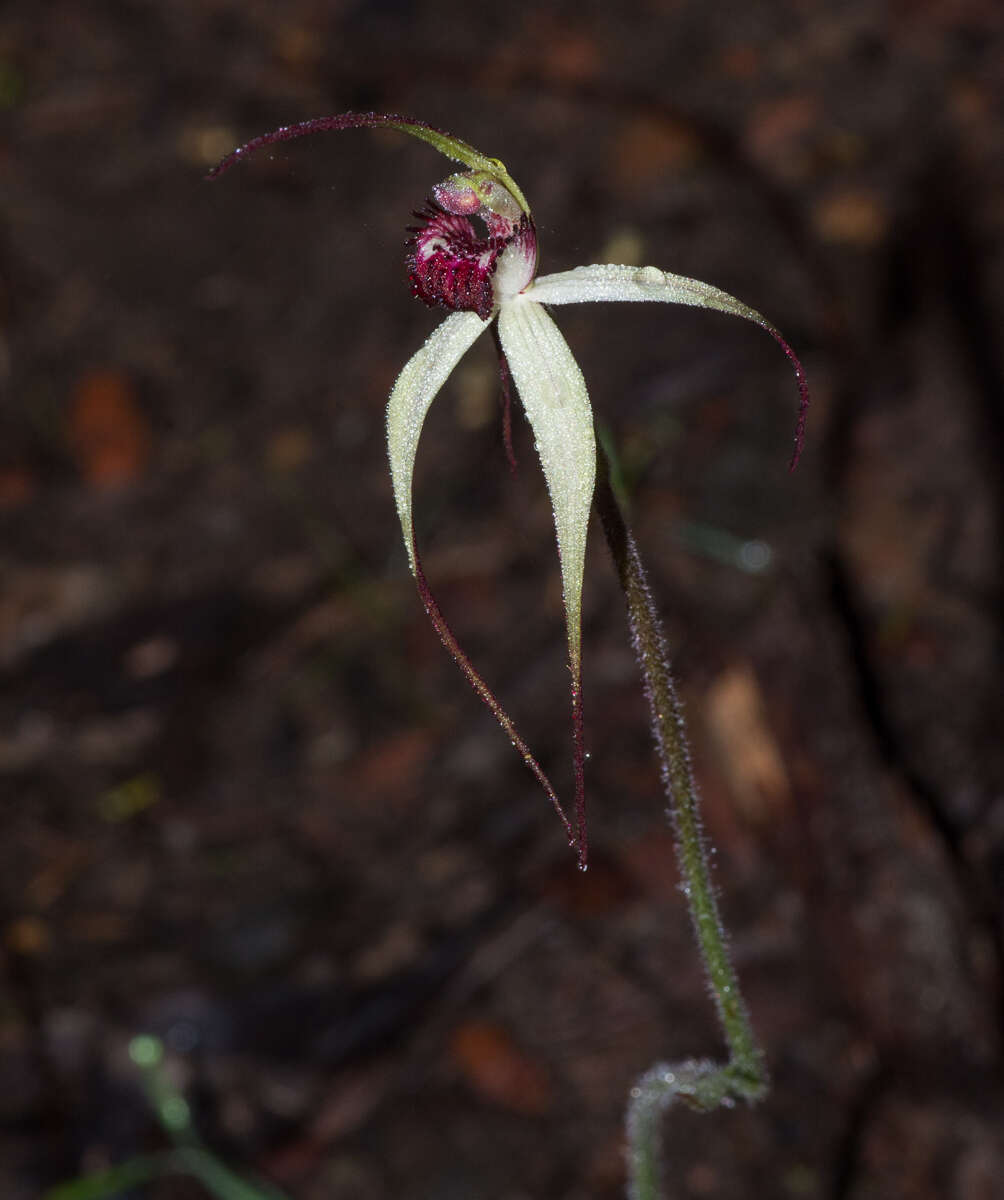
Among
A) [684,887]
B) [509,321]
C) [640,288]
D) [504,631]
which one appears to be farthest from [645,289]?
[504,631]

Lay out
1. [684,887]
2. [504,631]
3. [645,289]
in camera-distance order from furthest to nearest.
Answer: [504,631]
[684,887]
[645,289]

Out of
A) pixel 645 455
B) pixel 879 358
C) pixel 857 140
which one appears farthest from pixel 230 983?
pixel 857 140

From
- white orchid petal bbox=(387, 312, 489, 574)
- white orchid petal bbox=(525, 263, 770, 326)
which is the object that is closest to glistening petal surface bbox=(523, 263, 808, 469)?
white orchid petal bbox=(525, 263, 770, 326)

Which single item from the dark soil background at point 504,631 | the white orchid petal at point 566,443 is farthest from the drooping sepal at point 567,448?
the dark soil background at point 504,631

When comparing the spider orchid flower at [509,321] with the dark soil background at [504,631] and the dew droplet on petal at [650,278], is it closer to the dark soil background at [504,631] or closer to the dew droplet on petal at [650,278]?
the dew droplet on petal at [650,278]

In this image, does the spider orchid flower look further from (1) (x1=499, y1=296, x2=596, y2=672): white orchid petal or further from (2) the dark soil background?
(2) the dark soil background

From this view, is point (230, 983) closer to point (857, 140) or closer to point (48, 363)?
point (48, 363)

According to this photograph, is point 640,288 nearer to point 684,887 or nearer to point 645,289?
point 645,289
